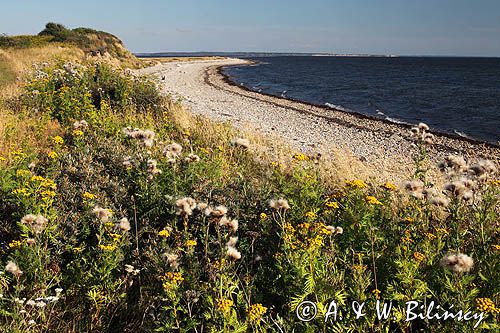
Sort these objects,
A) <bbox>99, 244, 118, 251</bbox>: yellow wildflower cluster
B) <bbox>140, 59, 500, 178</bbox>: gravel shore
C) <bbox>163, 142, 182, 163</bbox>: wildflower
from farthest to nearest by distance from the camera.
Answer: <bbox>140, 59, 500, 178</bbox>: gravel shore, <bbox>163, 142, 182, 163</bbox>: wildflower, <bbox>99, 244, 118, 251</bbox>: yellow wildflower cluster

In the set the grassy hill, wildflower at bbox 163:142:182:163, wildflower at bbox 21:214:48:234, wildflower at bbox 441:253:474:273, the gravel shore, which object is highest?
wildflower at bbox 163:142:182:163

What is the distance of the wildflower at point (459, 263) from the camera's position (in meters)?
2.76

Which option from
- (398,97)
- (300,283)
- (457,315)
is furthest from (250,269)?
(398,97)

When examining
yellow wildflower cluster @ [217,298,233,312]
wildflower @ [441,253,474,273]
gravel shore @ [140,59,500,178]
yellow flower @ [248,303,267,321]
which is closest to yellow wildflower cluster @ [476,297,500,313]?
wildflower @ [441,253,474,273]

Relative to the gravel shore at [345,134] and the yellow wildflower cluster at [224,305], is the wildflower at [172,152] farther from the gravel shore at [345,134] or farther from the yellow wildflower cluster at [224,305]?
the gravel shore at [345,134]

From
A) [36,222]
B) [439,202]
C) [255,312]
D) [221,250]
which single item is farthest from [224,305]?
[439,202]

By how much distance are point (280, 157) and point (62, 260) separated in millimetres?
6029

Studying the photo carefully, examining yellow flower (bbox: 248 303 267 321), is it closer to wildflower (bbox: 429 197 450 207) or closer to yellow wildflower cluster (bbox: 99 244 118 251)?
yellow wildflower cluster (bbox: 99 244 118 251)

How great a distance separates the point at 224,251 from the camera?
3.37 meters

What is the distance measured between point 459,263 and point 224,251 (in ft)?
6.02

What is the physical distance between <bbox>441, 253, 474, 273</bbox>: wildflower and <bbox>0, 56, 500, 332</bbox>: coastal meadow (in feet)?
0.06

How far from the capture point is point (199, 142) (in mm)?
9617

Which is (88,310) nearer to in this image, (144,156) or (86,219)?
(86,219)

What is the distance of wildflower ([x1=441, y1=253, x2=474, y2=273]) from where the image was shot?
2760 mm
